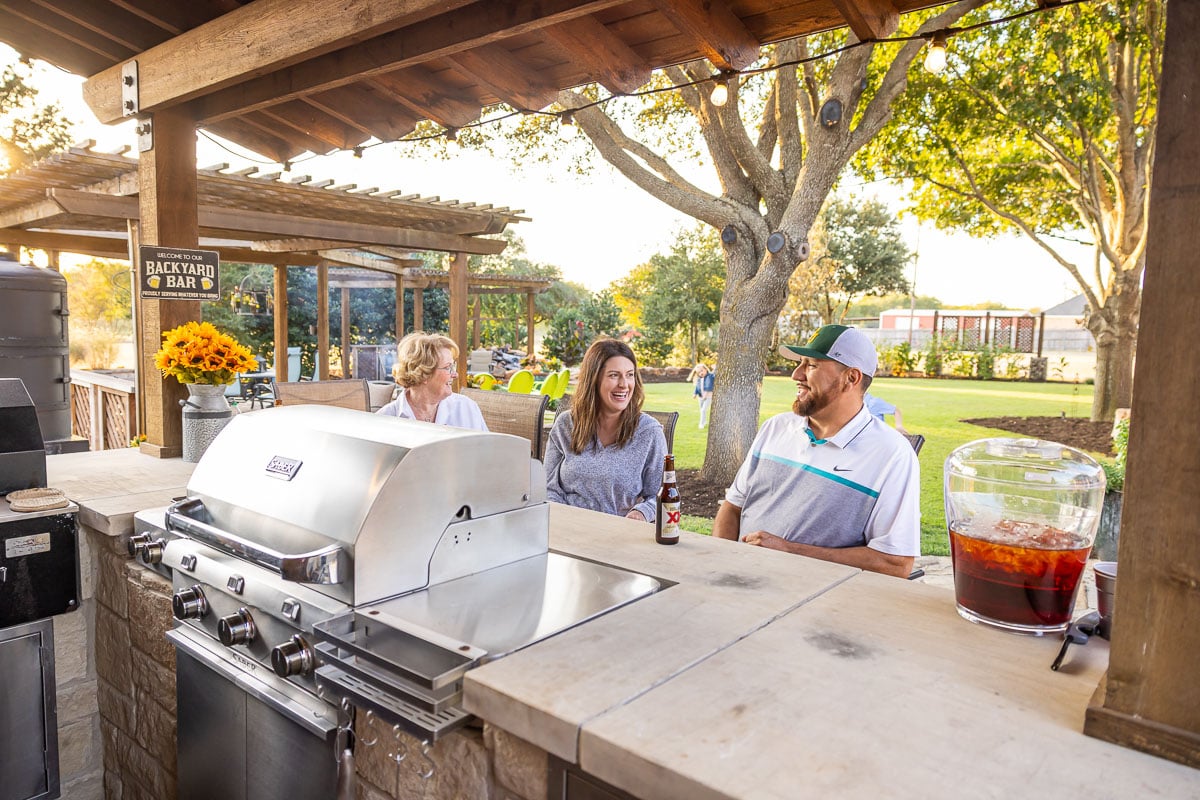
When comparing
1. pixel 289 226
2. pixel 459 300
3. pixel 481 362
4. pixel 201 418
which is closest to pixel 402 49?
pixel 201 418

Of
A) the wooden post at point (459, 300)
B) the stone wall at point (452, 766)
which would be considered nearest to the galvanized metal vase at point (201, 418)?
the stone wall at point (452, 766)

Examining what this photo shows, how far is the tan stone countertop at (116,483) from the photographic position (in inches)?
85.4

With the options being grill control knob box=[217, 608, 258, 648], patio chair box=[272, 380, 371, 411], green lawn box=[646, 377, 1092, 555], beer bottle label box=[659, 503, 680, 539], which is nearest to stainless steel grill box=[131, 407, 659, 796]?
grill control knob box=[217, 608, 258, 648]

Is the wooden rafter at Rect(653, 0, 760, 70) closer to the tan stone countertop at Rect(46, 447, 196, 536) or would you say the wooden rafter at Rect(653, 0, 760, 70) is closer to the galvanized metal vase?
the tan stone countertop at Rect(46, 447, 196, 536)

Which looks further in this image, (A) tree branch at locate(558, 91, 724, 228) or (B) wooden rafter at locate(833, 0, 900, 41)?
(A) tree branch at locate(558, 91, 724, 228)

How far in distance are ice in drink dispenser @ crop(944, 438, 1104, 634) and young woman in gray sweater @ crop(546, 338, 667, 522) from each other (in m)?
1.61

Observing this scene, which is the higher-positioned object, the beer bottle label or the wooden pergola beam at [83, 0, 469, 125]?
the wooden pergola beam at [83, 0, 469, 125]

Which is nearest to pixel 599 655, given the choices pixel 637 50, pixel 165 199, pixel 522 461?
pixel 522 461

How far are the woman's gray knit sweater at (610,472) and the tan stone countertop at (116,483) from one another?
1.36 m

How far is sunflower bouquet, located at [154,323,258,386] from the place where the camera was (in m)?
2.95

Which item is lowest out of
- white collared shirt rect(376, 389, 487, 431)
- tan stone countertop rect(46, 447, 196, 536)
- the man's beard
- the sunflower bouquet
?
tan stone countertop rect(46, 447, 196, 536)

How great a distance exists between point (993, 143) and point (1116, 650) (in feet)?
37.9

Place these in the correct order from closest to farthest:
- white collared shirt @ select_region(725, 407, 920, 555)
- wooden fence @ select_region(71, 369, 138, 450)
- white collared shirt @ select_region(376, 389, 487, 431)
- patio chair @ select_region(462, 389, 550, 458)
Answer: white collared shirt @ select_region(725, 407, 920, 555)
white collared shirt @ select_region(376, 389, 487, 431)
patio chair @ select_region(462, 389, 550, 458)
wooden fence @ select_region(71, 369, 138, 450)

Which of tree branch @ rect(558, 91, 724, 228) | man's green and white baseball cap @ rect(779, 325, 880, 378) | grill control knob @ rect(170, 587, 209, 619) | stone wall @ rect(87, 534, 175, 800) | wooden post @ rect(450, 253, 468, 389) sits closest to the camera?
grill control knob @ rect(170, 587, 209, 619)
